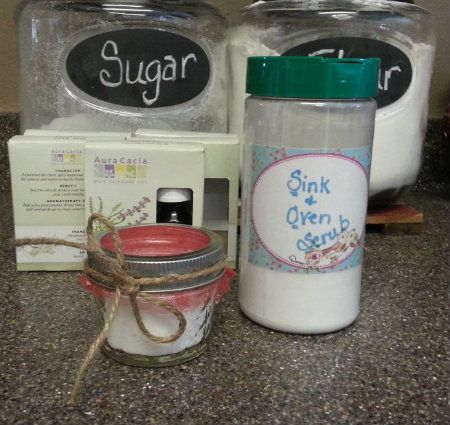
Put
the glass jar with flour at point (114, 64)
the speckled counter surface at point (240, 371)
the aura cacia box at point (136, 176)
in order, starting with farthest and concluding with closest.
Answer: the glass jar with flour at point (114, 64)
the aura cacia box at point (136, 176)
the speckled counter surface at point (240, 371)

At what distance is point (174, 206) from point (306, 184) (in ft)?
0.60

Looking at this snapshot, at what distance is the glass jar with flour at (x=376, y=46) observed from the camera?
28.4 inches

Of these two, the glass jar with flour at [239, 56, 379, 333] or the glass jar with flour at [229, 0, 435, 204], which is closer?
the glass jar with flour at [239, 56, 379, 333]

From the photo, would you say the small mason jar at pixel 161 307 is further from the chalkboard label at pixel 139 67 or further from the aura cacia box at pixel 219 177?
the chalkboard label at pixel 139 67

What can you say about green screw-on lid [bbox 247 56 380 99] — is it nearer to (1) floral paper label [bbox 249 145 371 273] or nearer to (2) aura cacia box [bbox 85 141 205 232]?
(1) floral paper label [bbox 249 145 371 273]

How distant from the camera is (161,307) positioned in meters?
0.42

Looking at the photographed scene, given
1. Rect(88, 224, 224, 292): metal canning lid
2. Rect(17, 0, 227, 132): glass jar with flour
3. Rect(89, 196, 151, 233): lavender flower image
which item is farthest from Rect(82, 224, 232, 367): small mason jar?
Rect(17, 0, 227, 132): glass jar with flour

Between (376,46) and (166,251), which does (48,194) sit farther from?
(376,46)

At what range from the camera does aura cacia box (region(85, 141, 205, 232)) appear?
0.58 metres

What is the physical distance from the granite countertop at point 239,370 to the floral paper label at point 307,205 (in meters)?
0.07

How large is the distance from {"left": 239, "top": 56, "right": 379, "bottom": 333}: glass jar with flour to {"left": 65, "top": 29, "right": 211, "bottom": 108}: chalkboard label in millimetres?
282

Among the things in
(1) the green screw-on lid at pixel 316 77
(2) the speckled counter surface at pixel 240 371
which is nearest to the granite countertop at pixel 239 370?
(2) the speckled counter surface at pixel 240 371

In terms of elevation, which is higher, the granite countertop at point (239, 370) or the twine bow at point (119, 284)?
the twine bow at point (119, 284)

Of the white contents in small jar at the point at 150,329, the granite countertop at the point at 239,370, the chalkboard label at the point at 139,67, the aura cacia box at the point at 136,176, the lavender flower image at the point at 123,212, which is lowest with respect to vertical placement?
the granite countertop at the point at 239,370
